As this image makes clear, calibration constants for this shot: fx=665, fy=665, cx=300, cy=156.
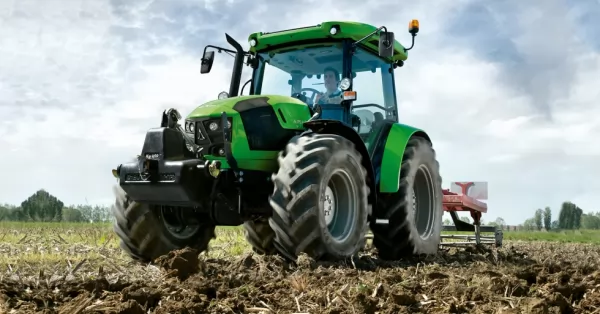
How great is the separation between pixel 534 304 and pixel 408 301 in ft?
2.35

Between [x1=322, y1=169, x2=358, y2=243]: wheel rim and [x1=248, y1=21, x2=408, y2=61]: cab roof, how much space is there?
1713mm

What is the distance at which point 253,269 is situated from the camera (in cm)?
542

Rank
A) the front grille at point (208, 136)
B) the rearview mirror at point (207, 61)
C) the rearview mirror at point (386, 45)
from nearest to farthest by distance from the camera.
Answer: the front grille at point (208, 136) < the rearview mirror at point (386, 45) < the rearview mirror at point (207, 61)

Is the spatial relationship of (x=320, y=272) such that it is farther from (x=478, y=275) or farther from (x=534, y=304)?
(x=534, y=304)

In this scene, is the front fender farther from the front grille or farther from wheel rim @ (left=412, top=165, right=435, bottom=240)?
the front grille

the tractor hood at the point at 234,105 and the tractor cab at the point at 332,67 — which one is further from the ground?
the tractor cab at the point at 332,67

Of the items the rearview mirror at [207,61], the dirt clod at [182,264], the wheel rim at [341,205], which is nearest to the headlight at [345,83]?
the wheel rim at [341,205]

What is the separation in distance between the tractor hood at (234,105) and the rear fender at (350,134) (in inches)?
18.4

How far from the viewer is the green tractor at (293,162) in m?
5.96

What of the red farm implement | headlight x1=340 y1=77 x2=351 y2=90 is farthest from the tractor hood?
the red farm implement

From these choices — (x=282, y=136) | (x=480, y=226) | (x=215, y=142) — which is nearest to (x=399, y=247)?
(x=282, y=136)

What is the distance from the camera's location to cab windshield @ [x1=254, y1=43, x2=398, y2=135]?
7.48 m

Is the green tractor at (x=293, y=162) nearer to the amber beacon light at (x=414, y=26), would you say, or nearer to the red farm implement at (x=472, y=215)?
the amber beacon light at (x=414, y=26)

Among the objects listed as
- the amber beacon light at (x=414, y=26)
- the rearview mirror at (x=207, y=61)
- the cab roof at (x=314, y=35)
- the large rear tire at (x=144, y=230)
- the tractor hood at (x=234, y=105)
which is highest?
the amber beacon light at (x=414, y=26)
